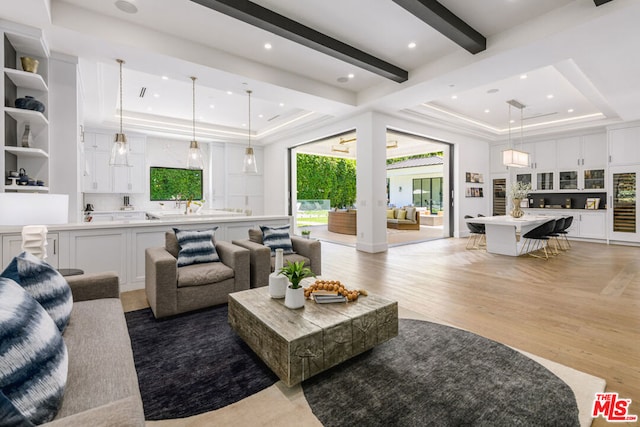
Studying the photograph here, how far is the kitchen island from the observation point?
138 inches

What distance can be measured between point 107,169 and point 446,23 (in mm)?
8145

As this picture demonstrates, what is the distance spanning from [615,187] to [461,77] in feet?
19.0

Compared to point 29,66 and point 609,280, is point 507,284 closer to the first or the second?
point 609,280

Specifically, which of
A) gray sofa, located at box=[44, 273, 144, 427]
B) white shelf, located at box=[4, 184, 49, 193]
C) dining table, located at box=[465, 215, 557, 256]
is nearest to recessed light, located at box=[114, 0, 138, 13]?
white shelf, located at box=[4, 184, 49, 193]

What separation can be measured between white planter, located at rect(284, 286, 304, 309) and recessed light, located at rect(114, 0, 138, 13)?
3.53 m

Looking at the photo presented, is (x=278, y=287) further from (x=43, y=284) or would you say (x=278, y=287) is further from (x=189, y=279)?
(x=43, y=284)

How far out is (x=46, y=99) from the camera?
12.8 ft

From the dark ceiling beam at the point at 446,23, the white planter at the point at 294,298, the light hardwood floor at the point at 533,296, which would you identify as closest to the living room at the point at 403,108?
the light hardwood floor at the point at 533,296

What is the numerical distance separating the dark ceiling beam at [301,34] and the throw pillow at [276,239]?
8.01ft

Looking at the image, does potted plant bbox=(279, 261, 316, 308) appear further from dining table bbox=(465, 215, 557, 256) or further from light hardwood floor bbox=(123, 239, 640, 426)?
dining table bbox=(465, 215, 557, 256)

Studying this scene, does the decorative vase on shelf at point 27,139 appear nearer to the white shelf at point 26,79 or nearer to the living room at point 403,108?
the living room at point 403,108

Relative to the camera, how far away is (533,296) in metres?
3.72

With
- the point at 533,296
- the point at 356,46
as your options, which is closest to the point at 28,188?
the point at 356,46

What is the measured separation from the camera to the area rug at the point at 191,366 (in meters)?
1.84
